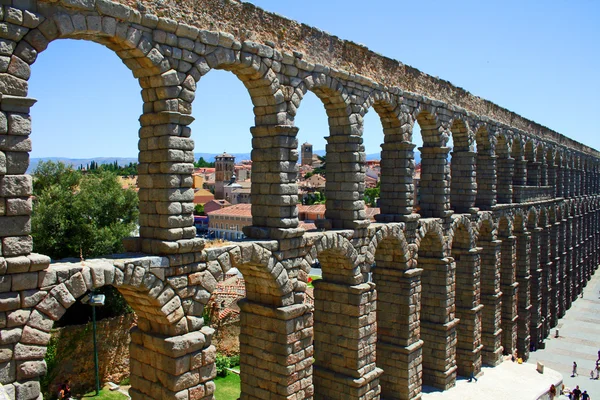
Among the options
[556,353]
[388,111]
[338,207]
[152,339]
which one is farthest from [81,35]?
[556,353]

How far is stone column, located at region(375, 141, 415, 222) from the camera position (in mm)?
16234

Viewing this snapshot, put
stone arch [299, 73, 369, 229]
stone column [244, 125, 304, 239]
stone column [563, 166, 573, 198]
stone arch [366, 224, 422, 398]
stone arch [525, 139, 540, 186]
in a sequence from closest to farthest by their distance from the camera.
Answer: stone column [244, 125, 304, 239] < stone arch [299, 73, 369, 229] < stone arch [366, 224, 422, 398] < stone arch [525, 139, 540, 186] < stone column [563, 166, 573, 198]

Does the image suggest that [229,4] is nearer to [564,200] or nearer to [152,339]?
[152,339]

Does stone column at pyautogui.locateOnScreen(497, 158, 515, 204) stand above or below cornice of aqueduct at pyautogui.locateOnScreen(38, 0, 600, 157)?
below

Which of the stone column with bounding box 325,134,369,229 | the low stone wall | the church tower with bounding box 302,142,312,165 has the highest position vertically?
the church tower with bounding box 302,142,312,165

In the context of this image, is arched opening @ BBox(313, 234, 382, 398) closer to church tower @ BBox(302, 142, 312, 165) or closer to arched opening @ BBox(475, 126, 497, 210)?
arched opening @ BBox(475, 126, 497, 210)

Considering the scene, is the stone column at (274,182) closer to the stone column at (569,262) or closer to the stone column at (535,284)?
the stone column at (535,284)

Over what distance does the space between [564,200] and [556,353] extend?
10738mm

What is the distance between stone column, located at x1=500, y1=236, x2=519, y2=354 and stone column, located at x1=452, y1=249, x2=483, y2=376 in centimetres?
482

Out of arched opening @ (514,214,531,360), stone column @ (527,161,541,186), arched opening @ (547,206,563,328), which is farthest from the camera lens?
arched opening @ (547,206,563,328)

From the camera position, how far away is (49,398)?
19.2 meters

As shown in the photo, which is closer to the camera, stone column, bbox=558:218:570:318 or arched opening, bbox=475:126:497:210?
arched opening, bbox=475:126:497:210

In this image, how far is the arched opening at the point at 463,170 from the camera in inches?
820

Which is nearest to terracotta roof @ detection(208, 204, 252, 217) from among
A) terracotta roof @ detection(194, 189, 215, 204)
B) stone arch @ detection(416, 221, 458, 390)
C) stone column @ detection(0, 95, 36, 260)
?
terracotta roof @ detection(194, 189, 215, 204)
